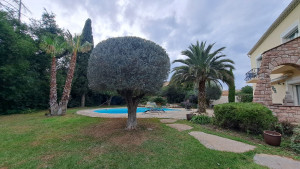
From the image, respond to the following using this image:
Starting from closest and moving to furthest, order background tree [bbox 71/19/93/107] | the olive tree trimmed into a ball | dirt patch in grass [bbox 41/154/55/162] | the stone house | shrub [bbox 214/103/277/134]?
1. dirt patch in grass [bbox 41/154/55/162]
2. the olive tree trimmed into a ball
3. shrub [bbox 214/103/277/134]
4. the stone house
5. background tree [bbox 71/19/93/107]

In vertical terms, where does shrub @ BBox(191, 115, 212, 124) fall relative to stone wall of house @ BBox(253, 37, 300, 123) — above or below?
below

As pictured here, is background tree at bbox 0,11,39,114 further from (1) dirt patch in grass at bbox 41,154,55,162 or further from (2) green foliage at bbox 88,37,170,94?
(1) dirt patch in grass at bbox 41,154,55,162

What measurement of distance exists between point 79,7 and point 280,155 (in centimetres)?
1320

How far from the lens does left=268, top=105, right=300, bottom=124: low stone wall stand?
5.35 metres

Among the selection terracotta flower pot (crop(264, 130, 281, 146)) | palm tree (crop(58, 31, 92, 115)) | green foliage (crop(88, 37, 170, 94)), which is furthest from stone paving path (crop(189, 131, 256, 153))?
palm tree (crop(58, 31, 92, 115))

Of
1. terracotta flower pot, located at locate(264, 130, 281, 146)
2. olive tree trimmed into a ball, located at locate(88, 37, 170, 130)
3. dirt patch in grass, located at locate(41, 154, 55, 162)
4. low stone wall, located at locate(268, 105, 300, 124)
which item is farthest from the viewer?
low stone wall, located at locate(268, 105, 300, 124)

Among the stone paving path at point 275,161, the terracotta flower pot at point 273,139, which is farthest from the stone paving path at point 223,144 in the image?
the terracotta flower pot at point 273,139

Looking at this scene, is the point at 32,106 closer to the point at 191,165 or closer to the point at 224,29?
the point at 191,165

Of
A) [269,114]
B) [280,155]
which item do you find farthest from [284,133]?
[280,155]

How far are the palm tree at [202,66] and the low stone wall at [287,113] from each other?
4.11 meters

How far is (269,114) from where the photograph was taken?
5.16 meters

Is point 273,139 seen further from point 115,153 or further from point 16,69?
point 16,69

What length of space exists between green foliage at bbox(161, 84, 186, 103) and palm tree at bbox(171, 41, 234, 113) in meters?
11.0

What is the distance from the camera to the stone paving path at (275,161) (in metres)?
2.86
